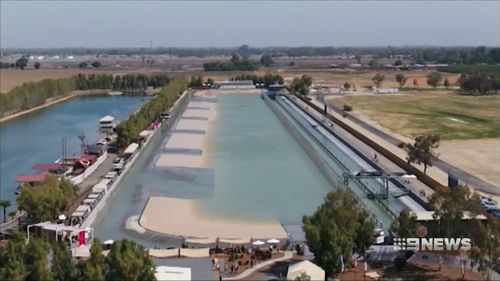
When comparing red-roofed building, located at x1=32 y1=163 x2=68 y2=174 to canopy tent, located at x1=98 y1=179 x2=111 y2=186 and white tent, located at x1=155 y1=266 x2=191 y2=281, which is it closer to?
canopy tent, located at x1=98 y1=179 x2=111 y2=186

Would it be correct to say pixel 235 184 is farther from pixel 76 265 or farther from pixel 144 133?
pixel 76 265

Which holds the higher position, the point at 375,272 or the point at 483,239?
the point at 483,239

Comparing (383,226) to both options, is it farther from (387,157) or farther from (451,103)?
(451,103)

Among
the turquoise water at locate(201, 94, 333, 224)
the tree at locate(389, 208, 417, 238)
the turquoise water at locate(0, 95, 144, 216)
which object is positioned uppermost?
the tree at locate(389, 208, 417, 238)

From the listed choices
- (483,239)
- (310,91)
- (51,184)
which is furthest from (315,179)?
(310,91)

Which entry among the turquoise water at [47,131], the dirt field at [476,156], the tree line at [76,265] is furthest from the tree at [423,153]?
the tree line at [76,265]

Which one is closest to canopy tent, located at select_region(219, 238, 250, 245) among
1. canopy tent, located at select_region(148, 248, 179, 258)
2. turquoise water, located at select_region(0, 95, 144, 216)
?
canopy tent, located at select_region(148, 248, 179, 258)

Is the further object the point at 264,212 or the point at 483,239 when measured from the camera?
the point at 264,212
